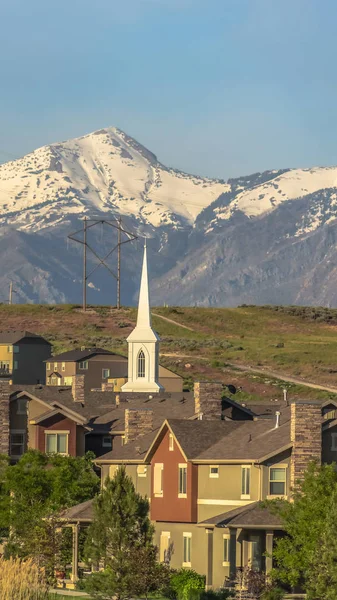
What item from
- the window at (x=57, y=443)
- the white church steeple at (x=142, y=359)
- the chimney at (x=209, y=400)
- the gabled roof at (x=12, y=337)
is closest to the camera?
the chimney at (x=209, y=400)

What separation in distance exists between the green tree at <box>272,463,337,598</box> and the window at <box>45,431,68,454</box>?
22.4 m

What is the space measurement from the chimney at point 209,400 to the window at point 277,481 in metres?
12.2

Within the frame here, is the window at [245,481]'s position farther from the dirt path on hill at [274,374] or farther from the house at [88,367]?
the house at [88,367]

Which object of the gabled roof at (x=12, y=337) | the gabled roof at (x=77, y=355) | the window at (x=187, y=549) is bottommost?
the window at (x=187, y=549)

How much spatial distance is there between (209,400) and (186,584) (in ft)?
54.1

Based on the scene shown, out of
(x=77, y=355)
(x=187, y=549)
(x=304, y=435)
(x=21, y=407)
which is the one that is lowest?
(x=187, y=549)

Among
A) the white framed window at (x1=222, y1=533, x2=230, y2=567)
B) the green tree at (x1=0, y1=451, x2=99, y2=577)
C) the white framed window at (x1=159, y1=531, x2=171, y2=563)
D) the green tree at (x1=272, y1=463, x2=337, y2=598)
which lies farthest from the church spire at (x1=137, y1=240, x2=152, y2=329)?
the green tree at (x1=272, y1=463, x2=337, y2=598)

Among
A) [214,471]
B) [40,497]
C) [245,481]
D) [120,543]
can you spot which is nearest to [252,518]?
[245,481]

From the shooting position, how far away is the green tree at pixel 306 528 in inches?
2282

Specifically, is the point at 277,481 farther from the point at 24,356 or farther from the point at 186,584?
A: the point at 24,356

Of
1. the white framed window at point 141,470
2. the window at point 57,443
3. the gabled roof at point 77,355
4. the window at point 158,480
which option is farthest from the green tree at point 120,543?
the gabled roof at point 77,355

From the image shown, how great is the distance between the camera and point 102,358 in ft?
524

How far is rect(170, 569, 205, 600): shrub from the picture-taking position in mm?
60903

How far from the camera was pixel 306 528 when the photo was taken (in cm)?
5972
